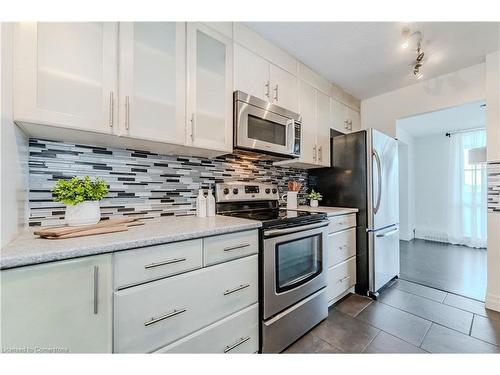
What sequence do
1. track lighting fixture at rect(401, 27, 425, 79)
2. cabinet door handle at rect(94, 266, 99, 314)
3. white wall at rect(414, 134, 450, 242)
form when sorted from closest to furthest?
cabinet door handle at rect(94, 266, 99, 314) → track lighting fixture at rect(401, 27, 425, 79) → white wall at rect(414, 134, 450, 242)

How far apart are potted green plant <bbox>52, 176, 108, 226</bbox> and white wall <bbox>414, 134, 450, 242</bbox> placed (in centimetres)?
594

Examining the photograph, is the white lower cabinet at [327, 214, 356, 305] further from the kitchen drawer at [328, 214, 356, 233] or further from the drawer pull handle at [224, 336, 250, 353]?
the drawer pull handle at [224, 336, 250, 353]

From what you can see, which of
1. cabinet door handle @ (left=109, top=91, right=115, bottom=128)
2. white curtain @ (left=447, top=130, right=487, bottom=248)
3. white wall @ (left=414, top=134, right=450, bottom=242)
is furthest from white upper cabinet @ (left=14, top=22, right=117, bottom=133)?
white wall @ (left=414, top=134, right=450, bottom=242)

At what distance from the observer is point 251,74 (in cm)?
176

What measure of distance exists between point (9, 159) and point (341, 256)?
94.1 inches

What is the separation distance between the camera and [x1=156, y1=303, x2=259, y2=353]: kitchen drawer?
3.39 ft

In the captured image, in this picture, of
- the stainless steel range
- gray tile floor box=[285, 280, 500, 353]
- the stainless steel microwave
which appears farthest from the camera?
the stainless steel microwave

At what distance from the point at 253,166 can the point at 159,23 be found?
53.2 inches

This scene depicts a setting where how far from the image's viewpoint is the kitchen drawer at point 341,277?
6.43 ft

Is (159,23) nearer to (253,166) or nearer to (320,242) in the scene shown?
(253,166)

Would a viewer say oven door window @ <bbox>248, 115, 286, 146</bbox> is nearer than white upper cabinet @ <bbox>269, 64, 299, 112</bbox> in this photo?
Result: Yes

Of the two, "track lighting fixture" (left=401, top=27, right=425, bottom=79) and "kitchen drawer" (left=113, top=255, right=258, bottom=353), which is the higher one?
"track lighting fixture" (left=401, top=27, right=425, bottom=79)

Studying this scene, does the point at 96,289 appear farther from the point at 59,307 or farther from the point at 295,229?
the point at 295,229

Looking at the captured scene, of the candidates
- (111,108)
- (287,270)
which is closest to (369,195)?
(287,270)
